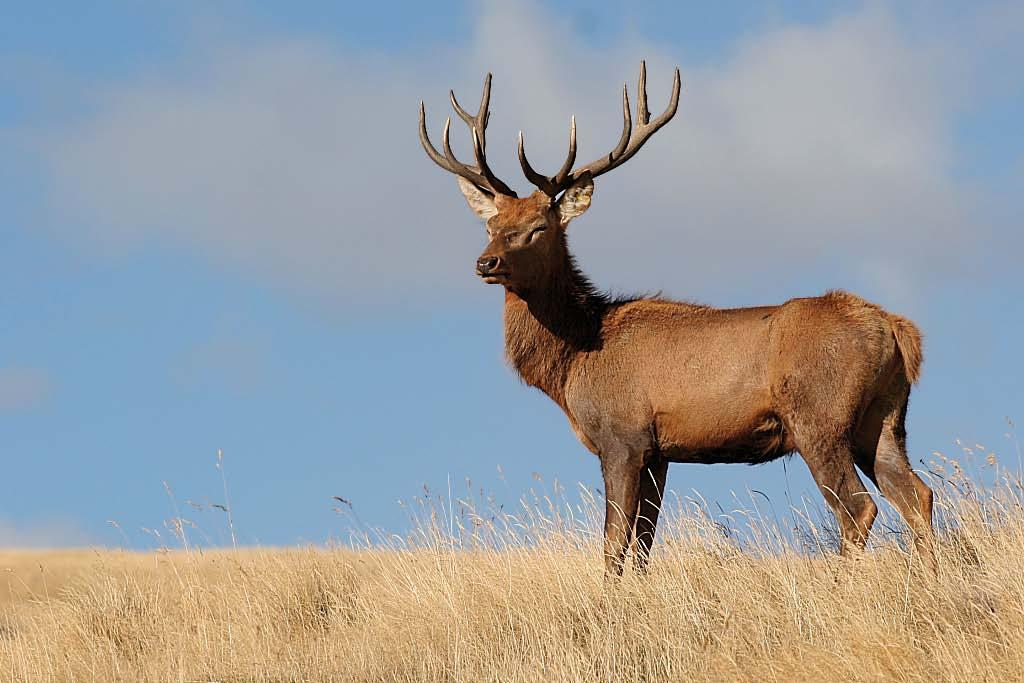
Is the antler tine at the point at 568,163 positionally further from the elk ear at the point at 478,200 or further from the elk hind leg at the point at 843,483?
the elk hind leg at the point at 843,483

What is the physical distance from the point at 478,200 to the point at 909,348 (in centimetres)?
366

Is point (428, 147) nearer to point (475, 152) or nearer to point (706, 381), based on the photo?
point (475, 152)

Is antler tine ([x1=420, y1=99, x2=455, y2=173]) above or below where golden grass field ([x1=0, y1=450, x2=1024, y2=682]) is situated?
above

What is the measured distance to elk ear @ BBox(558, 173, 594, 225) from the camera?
32.8 feet

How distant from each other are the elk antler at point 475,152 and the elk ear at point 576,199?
1.56 ft

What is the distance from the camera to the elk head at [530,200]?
31.3ft

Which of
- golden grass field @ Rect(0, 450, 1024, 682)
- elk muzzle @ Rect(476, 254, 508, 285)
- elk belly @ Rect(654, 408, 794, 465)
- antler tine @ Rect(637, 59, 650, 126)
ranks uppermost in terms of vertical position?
antler tine @ Rect(637, 59, 650, 126)

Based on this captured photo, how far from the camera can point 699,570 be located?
8875 millimetres

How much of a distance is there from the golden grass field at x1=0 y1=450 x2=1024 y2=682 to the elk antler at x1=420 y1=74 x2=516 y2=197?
8.66ft

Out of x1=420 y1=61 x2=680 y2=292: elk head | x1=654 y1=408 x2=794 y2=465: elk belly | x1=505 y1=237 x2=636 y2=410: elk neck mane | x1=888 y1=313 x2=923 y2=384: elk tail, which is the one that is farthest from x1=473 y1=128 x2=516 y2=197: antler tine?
x1=888 y1=313 x2=923 y2=384: elk tail

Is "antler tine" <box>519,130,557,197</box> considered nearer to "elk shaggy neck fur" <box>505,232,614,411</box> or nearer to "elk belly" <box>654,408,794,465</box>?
"elk shaggy neck fur" <box>505,232,614,411</box>

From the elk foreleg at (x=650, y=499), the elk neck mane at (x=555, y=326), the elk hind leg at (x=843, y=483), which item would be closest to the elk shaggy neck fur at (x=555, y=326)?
the elk neck mane at (x=555, y=326)

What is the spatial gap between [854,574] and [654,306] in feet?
8.83

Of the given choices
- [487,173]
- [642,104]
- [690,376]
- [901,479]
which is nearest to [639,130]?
[642,104]
